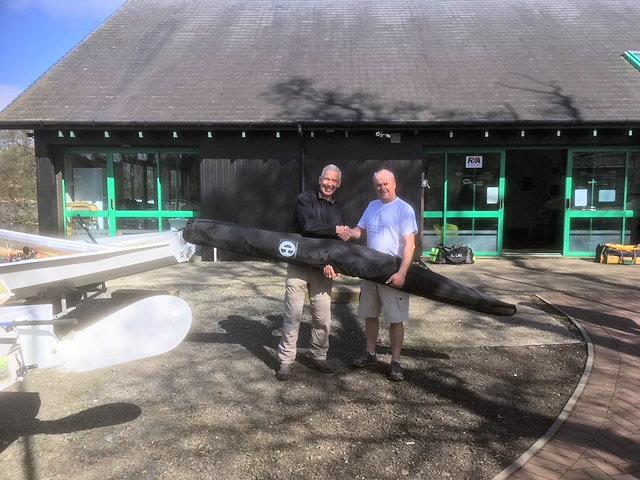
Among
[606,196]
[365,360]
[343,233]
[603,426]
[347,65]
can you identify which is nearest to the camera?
[603,426]

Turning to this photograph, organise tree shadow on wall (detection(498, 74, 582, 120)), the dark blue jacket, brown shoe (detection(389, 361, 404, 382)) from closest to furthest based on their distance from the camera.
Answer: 1. the dark blue jacket
2. brown shoe (detection(389, 361, 404, 382))
3. tree shadow on wall (detection(498, 74, 582, 120))

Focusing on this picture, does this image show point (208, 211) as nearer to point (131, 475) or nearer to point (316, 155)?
point (316, 155)

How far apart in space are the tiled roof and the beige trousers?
6080 mm

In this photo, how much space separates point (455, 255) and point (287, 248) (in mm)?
6822

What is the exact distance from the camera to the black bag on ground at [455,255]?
10.1 m

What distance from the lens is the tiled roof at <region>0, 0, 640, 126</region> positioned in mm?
10148

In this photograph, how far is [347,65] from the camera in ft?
38.5

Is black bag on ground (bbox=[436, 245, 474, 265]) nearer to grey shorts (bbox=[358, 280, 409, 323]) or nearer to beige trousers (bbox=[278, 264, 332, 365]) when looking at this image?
grey shorts (bbox=[358, 280, 409, 323])

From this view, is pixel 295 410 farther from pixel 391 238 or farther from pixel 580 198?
pixel 580 198

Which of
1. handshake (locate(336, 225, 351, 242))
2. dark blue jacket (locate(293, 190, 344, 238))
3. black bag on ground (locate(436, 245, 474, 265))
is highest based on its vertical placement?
dark blue jacket (locate(293, 190, 344, 238))

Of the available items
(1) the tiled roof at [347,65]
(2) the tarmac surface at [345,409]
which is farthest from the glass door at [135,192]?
(2) the tarmac surface at [345,409]

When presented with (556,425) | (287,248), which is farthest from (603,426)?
(287,248)

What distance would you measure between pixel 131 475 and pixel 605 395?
11.3ft

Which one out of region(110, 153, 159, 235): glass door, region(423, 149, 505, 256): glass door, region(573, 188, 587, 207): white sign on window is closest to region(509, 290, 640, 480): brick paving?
region(423, 149, 505, 256): glass door
